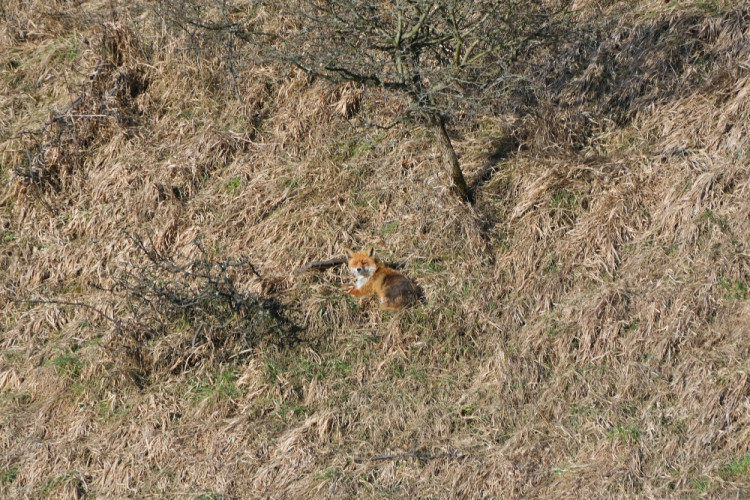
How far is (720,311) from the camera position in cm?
725

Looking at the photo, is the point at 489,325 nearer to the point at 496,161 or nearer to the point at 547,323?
the point at 547,323

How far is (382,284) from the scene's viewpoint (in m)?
8.20

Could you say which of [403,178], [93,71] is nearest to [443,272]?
[403,178]

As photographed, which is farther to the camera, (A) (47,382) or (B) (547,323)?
(A) (47,382)

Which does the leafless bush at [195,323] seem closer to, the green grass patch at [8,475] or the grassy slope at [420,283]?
Answer: the grassy slope at [420,283]

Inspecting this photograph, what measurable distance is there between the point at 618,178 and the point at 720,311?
177 centimetres

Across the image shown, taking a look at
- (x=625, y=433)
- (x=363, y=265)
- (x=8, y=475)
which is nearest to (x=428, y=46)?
(x=363, y=265)

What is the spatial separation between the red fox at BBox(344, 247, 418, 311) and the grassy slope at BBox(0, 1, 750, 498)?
20 centimetres

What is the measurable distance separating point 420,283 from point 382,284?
1.57 feet

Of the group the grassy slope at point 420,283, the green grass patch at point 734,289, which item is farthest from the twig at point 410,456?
the green grass patch at point 734,289

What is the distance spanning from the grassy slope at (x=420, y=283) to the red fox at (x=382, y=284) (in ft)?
0.64

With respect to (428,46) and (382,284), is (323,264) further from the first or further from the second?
(428,46)

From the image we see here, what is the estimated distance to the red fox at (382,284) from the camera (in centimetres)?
818

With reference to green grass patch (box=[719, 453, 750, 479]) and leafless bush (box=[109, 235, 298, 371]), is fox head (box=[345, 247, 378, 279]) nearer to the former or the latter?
leafless bush (box=[109, 235, 298, 371])
